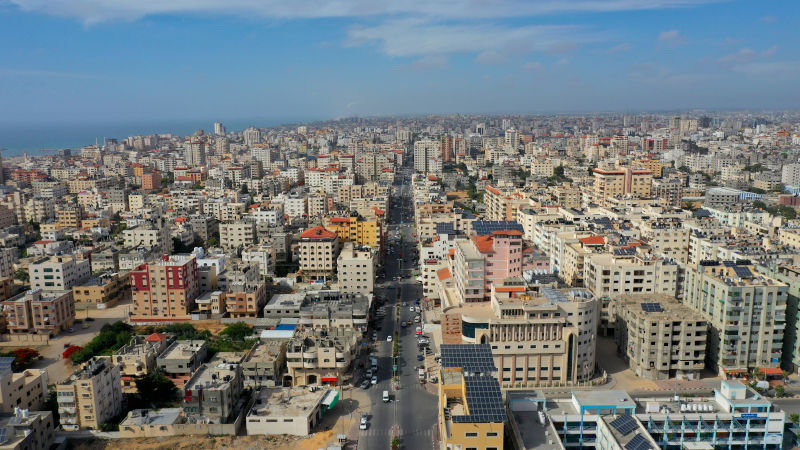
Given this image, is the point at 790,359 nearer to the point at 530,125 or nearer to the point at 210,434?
the point at 210,434

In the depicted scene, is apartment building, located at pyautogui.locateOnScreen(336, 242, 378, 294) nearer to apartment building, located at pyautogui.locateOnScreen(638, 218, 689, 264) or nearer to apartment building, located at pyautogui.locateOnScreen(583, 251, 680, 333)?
apartment building, located at pyautogui.locateOnScreen(583, 251, 680, 333)

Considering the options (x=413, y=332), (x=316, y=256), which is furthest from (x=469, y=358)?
(x=316, y=256)

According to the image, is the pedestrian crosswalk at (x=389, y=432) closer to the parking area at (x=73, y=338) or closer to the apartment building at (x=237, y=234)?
the parking area at (x=73, y=338)

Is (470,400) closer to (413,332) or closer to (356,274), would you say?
(413,332)

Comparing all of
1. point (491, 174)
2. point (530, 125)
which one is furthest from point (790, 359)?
point (530, 125)

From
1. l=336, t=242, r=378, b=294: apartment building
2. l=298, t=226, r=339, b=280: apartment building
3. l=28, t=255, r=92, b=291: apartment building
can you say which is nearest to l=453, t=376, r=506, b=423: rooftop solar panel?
l=336, t=242, r=378, b=294: apartment building
